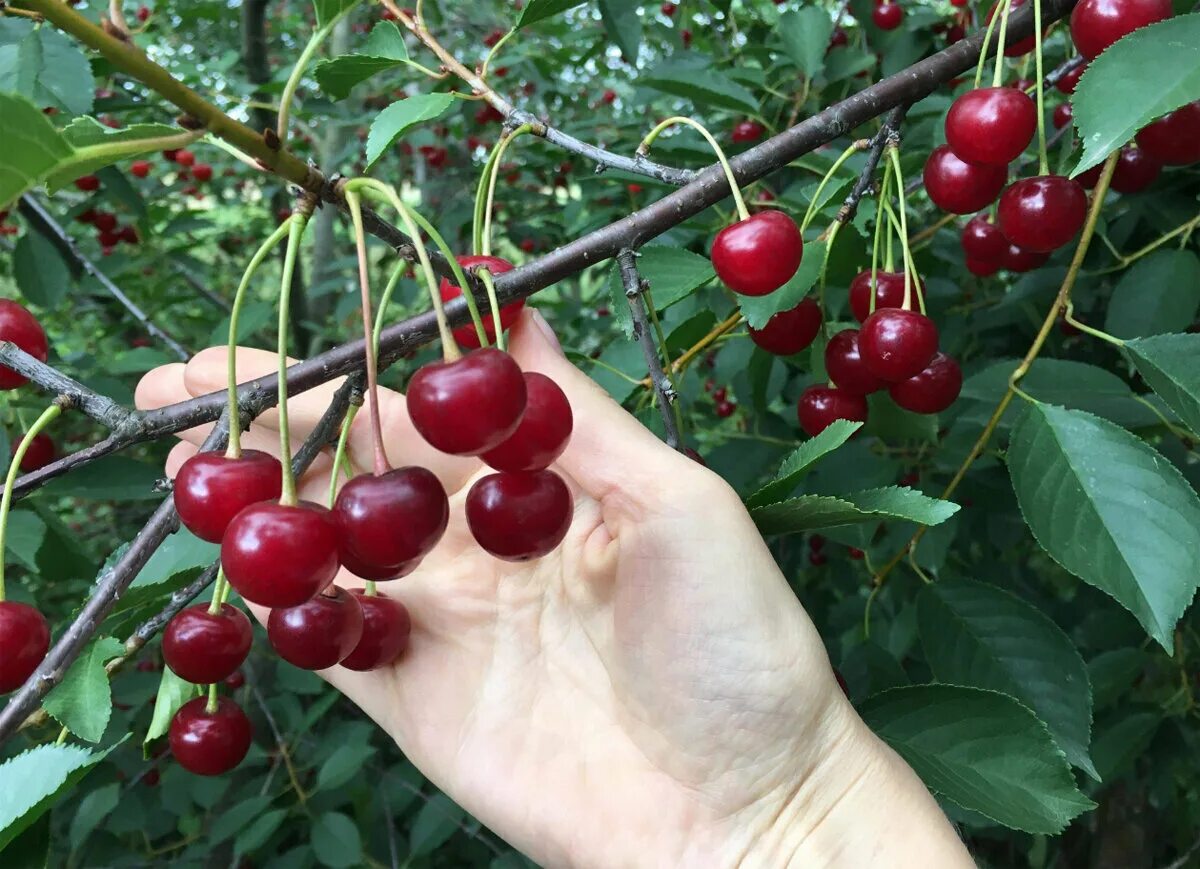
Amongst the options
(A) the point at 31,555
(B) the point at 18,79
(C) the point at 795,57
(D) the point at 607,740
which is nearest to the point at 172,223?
(B) the point at 18,79

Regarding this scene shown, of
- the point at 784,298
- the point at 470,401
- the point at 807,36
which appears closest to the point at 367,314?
the point at 470,401

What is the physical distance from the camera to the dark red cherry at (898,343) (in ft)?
4.33

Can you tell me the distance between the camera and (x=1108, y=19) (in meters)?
1.23

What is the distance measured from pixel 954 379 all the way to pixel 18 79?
2.04 meters

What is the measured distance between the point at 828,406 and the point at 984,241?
567 mm

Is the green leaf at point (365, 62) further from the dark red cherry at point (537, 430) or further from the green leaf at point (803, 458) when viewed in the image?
the green leaf at point (803, 458)

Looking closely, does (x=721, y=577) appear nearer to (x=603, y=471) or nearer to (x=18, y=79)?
(x=603, y=471)

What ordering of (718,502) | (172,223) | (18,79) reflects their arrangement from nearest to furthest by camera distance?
1. (718,502)
2. (18,79)
3. (172,223)

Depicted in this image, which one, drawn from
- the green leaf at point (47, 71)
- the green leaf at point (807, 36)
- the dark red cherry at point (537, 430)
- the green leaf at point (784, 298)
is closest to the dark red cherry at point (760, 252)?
the green leaf at point (784, 298)

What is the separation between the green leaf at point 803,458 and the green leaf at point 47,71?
1.71 m

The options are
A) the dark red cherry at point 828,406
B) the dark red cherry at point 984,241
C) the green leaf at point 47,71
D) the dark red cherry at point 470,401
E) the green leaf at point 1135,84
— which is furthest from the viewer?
the green leaf at point 47,71

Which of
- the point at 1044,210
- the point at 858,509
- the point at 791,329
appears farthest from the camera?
the point at 791,329

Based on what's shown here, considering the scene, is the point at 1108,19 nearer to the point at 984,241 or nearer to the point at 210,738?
the point at 984,241

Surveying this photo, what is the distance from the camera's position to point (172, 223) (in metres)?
3.92
